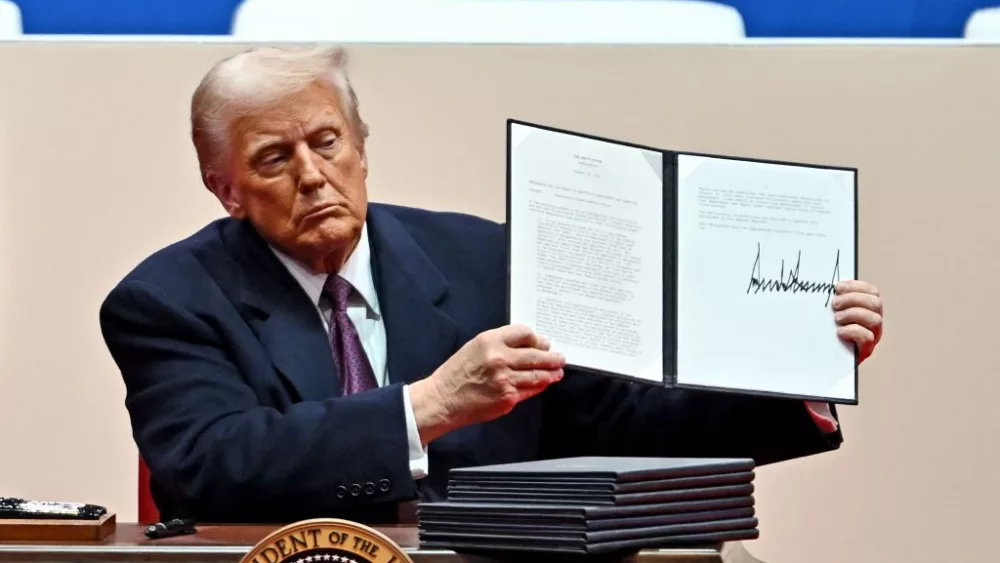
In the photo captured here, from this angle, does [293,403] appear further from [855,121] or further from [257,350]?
[855,121]

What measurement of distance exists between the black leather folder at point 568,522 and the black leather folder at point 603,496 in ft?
0.06

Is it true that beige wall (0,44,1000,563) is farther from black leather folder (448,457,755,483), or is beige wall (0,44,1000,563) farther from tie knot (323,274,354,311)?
black leather folder (448,457,755,483)

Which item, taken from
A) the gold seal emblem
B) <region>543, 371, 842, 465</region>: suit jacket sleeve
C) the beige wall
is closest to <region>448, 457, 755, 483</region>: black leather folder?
the gold seal emblem

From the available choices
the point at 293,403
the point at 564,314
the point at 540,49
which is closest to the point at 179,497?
the point at 293,403

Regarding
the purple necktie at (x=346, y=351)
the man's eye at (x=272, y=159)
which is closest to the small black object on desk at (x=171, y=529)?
the purple necktie at (x=346, y=351)

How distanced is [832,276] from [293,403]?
861mm

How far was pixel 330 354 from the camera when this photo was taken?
7.90 ft

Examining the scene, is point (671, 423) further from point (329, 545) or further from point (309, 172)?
point (329, 545)

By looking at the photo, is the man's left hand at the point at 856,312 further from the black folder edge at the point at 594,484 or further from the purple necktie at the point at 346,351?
the purple necktie at the point at 346,351

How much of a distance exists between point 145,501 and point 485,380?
0.71 metres

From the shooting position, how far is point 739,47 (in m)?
3.08

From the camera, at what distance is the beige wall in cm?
302

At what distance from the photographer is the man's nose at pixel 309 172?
2449mm

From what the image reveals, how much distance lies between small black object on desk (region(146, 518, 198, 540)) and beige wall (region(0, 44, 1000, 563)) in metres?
1.33
